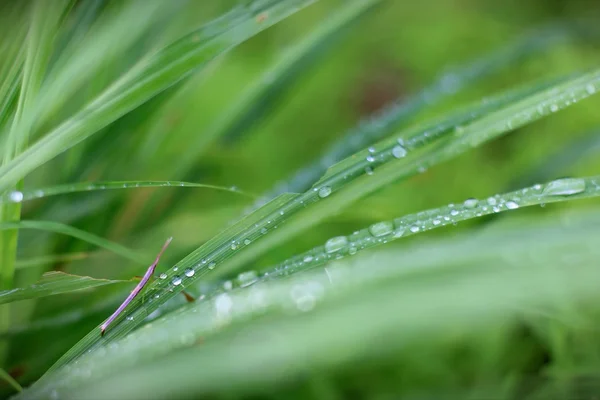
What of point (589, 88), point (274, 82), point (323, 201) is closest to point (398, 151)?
point (323, 201)

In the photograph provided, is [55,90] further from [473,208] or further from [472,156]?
[472,156]

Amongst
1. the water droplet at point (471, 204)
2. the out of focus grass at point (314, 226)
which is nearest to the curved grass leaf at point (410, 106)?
the out of focus grass at point (314, 226)

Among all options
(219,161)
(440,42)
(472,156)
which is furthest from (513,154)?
(219,161)

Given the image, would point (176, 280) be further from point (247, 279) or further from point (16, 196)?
point (16, 196)

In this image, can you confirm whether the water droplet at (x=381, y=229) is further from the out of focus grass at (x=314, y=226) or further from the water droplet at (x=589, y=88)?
the water droplet at (x=589, y=88)

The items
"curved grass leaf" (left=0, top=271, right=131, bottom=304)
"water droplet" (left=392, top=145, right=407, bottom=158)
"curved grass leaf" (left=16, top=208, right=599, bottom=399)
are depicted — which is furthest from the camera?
"water droplet" (left=392, top=145, right=407, bottom=158)

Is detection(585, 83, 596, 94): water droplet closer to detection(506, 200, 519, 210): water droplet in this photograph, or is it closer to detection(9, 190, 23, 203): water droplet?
detection(506, 200, 519, 210): water droplet

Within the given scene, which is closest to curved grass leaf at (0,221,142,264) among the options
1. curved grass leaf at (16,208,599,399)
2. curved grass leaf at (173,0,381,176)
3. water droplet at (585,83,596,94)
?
curved grass leaf at (16,208,599,399)
